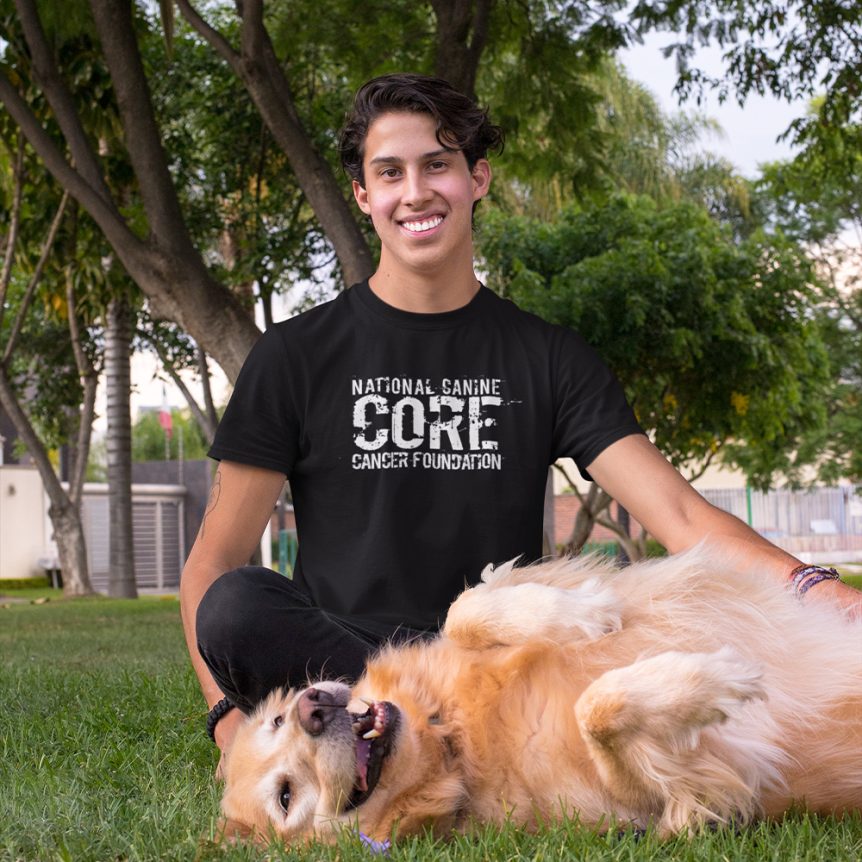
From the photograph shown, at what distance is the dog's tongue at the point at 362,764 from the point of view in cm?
225

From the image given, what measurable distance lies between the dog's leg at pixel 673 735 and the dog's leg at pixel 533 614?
0.82 feet

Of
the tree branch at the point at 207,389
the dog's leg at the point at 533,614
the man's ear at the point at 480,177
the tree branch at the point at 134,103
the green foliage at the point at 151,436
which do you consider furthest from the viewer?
the green foliage at the point at 151,436

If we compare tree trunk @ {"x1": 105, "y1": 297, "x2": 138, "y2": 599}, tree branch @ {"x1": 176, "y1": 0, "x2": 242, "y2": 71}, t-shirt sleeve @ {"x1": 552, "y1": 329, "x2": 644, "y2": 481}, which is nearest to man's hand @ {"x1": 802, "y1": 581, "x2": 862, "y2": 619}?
t-shirt sleeve @ {"x1": 552, "y1": 329, "x2": 644, "y2": 481}

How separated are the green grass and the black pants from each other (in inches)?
11.8

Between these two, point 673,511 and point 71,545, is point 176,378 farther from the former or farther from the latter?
point 673,511

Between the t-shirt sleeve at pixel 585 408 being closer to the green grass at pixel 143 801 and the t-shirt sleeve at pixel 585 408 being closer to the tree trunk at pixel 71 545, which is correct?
the green grass at pixel 143 801

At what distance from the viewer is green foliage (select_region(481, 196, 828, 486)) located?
12773 mm

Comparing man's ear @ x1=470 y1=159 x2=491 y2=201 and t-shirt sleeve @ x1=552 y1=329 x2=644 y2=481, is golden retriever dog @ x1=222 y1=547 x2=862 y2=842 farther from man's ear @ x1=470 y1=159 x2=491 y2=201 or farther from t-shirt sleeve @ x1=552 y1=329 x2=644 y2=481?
man's ear @ x1=470 y1=159 x2=491 y2=201

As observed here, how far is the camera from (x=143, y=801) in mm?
2686

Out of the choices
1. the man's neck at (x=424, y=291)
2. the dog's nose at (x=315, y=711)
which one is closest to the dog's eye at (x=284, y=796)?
the dog's nose at (x=315, y=711)

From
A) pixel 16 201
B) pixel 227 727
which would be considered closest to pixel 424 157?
pixel 227 727

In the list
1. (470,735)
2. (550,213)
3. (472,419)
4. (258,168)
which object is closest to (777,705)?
(470,735)

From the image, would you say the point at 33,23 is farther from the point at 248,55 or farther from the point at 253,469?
the point at 253,469

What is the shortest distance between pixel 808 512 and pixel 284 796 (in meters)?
30.3
